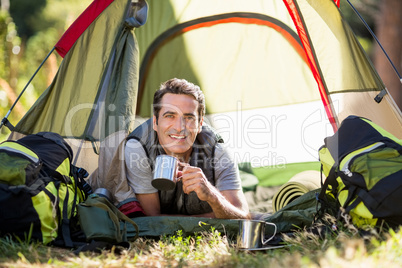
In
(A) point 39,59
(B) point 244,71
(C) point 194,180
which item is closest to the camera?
(C) point 194,180

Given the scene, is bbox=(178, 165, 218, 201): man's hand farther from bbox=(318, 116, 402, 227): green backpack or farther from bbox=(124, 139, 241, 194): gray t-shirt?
bbox=(318, 116, 402, 227): green backpack

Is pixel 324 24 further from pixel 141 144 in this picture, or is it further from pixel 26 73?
pixel 26 73

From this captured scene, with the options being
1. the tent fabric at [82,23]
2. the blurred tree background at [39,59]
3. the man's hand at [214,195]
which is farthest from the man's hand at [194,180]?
the blurred tree background at [39,59]

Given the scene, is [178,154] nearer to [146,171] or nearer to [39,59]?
[146,171]

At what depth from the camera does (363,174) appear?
2.35 meters

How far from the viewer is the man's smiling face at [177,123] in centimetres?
294

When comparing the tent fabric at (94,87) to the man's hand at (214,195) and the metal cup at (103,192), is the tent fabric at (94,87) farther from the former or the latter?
the man's hand at (214,195)

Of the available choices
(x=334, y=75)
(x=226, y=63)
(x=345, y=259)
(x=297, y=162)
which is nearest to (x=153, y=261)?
(x=345, y=259)

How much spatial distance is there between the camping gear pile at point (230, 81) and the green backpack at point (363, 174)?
6cm

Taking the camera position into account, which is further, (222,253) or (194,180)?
(194,180)

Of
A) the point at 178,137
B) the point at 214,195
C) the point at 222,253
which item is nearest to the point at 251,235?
the point at 222,253

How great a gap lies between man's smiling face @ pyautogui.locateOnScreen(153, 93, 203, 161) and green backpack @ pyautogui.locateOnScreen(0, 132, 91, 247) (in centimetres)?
58

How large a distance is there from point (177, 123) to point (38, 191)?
0.93 metres

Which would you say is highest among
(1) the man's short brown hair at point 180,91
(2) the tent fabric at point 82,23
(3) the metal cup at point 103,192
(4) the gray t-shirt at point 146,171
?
(2) the tent fabric at point 82,23
